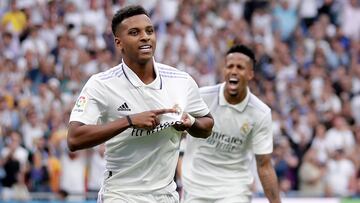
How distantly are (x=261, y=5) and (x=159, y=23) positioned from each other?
215 cm

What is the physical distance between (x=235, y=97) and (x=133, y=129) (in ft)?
9.45

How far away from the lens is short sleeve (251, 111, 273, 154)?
10445 millimetres

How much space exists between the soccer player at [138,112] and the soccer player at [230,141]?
2.31 meters

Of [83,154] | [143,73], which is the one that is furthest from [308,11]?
[143,73]

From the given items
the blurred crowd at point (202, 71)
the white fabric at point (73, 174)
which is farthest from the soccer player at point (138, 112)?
the white fabric at point (73, 174)

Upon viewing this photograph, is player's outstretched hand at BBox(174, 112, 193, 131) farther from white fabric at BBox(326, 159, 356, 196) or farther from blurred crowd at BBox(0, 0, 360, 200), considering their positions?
white fabric at BBox(326, 159, 356, 196)

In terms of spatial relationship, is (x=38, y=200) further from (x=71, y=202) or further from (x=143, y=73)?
(x=143, y=73)

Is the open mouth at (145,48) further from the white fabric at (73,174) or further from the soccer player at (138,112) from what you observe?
the white fabric at (73,174)

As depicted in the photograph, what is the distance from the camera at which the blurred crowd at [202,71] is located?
55.4 ft

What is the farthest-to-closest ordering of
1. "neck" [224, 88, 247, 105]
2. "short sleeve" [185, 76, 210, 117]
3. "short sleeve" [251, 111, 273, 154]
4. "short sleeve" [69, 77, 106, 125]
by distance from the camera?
"neck" [224, 88, 247, 105], "short sleeve" [251, 111, 273, 154], "short sleeve" [185, 76, 210, 117], "short sleeve" [69, 77, 106, 125]

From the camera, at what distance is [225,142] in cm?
1062

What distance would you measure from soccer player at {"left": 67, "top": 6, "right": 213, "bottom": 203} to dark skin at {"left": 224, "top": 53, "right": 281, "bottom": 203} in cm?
219

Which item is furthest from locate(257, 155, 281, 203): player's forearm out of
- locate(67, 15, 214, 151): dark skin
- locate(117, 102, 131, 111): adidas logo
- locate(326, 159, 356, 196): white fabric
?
locate(326, 159, 356, 196): white fabric

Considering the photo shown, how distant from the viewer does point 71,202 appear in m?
15.5
